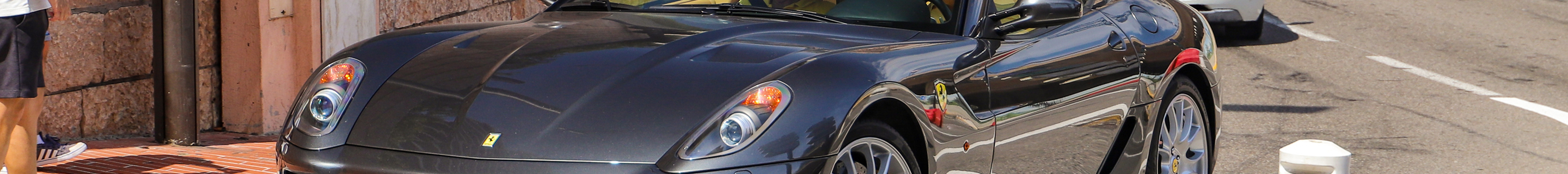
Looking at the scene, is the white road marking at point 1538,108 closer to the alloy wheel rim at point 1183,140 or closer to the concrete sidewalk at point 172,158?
the alloy wheel rim at point 1183,140

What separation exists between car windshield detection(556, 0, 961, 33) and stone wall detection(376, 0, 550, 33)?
84.2 inches

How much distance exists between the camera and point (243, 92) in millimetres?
6699

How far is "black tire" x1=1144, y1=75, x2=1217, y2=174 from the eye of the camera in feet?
16.6

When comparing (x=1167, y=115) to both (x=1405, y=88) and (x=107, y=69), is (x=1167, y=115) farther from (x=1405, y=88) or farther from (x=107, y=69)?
(x=1405, y=88)

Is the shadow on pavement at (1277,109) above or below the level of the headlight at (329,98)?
below

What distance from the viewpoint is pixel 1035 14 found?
14.0 ft

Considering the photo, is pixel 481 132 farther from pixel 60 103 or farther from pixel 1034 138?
pixel 60 103

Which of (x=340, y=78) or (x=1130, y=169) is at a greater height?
(x=340, y=78)

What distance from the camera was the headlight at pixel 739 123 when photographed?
3117mm

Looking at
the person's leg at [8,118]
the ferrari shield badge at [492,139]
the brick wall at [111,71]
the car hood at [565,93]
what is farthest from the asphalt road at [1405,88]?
the brick wall at [111,71]

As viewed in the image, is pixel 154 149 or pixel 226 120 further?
pixel 226 120

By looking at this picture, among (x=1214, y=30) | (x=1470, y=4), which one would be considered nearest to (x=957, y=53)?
(x=1214, y=30)

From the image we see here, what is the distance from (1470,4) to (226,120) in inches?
535

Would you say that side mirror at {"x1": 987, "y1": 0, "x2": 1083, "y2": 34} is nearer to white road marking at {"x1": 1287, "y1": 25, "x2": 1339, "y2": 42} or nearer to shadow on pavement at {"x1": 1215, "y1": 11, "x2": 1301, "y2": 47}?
shadow on pavement at {"x1": 1215, "y1": 11, "x2": 1301, "y2": 47}
